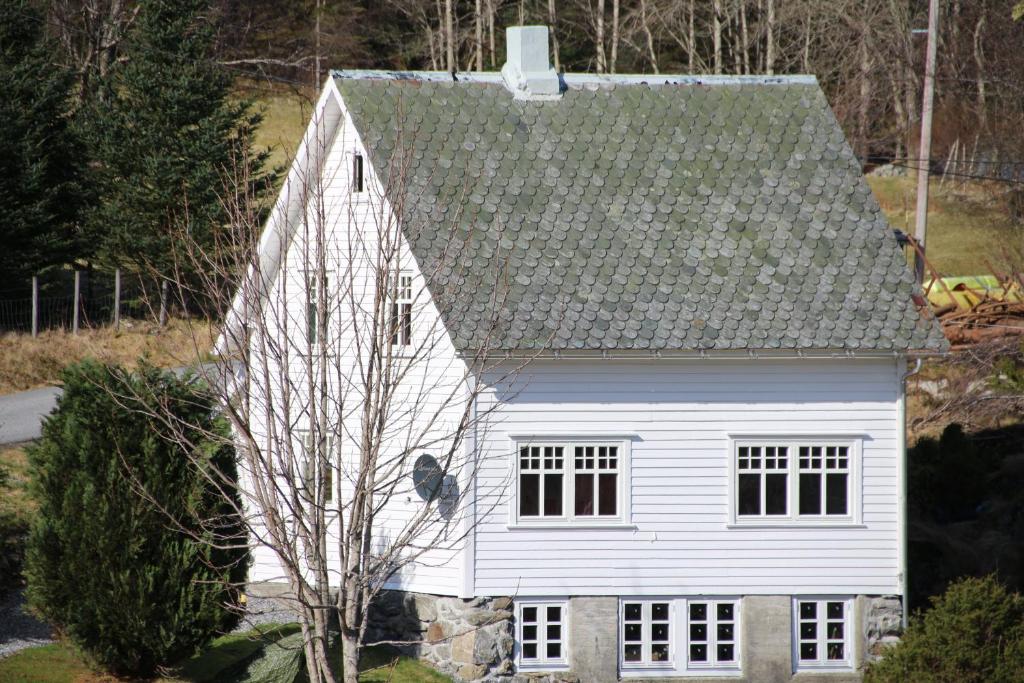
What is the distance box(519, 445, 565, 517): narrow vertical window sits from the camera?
1792 centimetres

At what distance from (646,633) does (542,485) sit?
2.62m

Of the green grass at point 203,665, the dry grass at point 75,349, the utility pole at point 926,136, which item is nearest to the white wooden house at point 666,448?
the green grass at point 203,665

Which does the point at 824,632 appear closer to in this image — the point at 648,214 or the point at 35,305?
the point at 648,214

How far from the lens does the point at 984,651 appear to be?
16.1 metres

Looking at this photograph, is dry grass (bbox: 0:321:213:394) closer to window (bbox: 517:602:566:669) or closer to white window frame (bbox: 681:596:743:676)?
window (bbox: 517:602:566:669)

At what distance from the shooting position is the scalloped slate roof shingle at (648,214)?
1783 cm

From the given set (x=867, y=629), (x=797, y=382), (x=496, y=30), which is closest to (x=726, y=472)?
(x=797, y=382)

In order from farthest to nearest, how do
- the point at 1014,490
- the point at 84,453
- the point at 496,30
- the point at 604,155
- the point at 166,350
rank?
the point at 496,30
the point at 166,350
the point at 1014,490
the point at 604,155
the point at 84,453

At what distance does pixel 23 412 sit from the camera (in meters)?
25.4

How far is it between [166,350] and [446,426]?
Answer: 45.7 ft

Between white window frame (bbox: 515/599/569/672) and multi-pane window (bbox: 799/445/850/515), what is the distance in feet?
12.5

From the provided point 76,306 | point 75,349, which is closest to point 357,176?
point 75,349

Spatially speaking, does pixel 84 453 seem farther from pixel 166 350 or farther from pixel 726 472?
pixel 166 350

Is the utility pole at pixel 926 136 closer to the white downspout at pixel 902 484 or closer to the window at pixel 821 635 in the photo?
the white downspout at pixel 902 484
